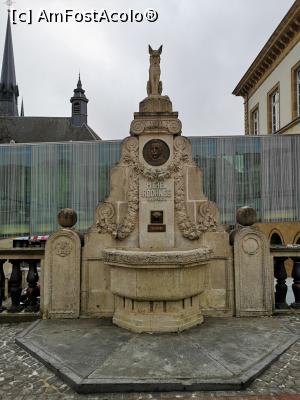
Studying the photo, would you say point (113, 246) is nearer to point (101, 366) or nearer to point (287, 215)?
point (101, 366)

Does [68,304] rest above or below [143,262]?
below

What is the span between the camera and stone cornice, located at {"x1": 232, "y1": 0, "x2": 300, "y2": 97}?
1991 centimetres

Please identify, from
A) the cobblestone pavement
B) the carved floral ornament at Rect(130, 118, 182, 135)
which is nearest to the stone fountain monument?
the carved floral ornament at Rect(130, 118, 182, 135)

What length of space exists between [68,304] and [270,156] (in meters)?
17.9

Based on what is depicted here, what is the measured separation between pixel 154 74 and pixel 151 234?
2898mm

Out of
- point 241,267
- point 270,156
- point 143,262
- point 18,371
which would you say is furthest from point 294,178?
point 18,371

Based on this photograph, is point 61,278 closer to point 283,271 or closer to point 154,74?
point 283,271

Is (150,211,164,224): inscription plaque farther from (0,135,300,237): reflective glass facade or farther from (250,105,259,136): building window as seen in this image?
(250,105,259,136): building window

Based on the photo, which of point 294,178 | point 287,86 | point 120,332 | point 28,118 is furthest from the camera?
point 28,118

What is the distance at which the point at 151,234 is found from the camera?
5570 millimetres

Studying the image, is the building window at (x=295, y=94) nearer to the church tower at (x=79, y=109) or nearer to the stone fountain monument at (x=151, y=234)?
the stone fountain monument at (x=151, y=234)

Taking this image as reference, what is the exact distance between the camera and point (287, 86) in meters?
22.2

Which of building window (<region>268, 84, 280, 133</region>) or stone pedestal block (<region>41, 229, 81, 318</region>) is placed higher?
building window (<region>268, 84, 280, 133</region>)

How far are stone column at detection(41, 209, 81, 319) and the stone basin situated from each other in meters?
0.81
